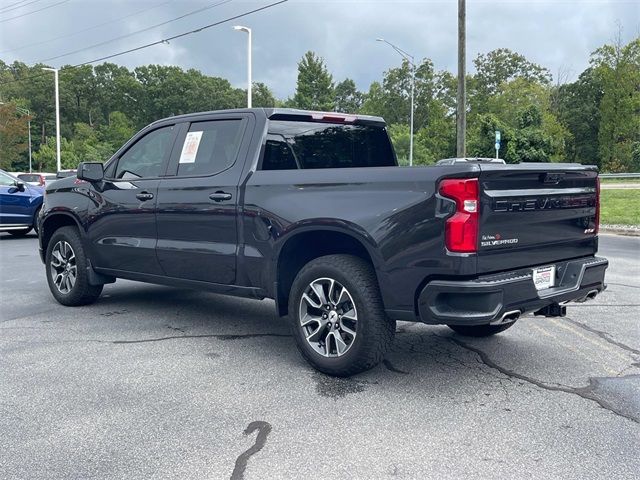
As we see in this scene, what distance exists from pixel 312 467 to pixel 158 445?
87cm

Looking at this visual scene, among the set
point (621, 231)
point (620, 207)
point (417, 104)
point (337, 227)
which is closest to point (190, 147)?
point (337, 227)

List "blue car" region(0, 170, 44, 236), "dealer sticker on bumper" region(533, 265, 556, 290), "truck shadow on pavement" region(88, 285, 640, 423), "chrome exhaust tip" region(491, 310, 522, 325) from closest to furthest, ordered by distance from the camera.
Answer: "chrome exhaust tip" region(491, 310, 522, 325) < "dealer sticker on bumper" region(533, 265, 556, 290) < "truck shadow on pavement" region(88, 285, 640, 423) < "blue car" region(0, 170, 44, 236)

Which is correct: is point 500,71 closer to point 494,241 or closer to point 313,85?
point 313,85

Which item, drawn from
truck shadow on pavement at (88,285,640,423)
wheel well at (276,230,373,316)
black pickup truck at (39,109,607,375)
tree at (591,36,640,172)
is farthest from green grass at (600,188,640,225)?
tree at (591,36,640,172)

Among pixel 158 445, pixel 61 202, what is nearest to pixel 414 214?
pixel 158 445

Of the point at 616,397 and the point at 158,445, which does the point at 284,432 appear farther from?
the point at 616,397

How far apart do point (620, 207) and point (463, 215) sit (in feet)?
61.1

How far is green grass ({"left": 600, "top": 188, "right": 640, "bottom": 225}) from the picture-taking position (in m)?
17.3

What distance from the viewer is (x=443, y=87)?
249 feet

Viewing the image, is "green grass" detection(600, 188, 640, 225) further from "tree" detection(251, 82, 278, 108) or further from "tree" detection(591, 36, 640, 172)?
"tree" detection(251, 82, 278, 108)

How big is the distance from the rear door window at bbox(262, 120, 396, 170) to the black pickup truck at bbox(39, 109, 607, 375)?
0.01 meters

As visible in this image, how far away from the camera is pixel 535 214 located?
398 centimetres

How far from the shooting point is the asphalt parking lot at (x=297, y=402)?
3.04 metres

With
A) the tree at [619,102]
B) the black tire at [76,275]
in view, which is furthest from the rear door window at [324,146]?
the tree at [619,102]
